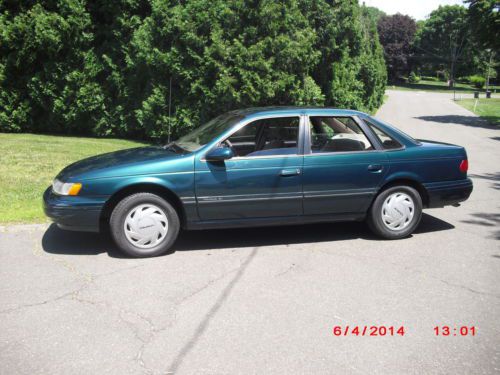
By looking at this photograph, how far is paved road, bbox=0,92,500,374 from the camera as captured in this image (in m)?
3.35

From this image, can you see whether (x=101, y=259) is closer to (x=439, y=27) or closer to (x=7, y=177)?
(x=7, y=177)

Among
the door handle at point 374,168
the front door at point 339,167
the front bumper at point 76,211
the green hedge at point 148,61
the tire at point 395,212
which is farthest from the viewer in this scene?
the green hedge at point 148,61

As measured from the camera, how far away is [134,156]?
18.8 feet

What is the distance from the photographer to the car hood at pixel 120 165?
5.25 m

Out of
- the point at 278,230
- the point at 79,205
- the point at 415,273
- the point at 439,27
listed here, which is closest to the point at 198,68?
the point at 278,230

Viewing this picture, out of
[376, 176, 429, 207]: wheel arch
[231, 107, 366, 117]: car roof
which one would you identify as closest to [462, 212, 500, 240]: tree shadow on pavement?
[376, 176, 429, 207]: wheel arch

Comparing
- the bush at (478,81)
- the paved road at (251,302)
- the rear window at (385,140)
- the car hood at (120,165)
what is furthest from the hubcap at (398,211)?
the bush at (478,81)

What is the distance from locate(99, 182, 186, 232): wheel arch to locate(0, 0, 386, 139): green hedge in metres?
6.54

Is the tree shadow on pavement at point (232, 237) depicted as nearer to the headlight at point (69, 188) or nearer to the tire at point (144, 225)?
the tire at point (144, 225)

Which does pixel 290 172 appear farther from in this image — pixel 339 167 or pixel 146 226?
pixel 146 226

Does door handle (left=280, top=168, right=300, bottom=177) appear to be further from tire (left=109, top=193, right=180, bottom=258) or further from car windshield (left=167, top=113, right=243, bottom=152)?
tire (left=109, top=193, right=180, bottom=258)

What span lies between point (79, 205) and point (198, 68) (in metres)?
7.72

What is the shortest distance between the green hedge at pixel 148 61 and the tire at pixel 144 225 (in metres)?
6.72

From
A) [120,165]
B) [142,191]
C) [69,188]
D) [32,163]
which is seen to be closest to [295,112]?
[142,191]
